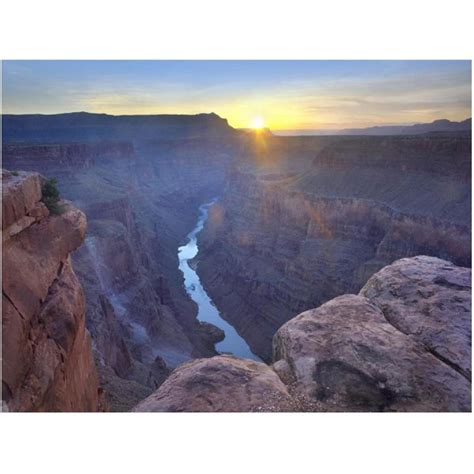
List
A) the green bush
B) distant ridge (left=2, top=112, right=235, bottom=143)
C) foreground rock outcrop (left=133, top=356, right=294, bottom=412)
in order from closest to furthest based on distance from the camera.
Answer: foreground rock outcrop (left=133, top=356, right=294, bottom=412)
the green bush
distant ridge (left=2, top=112, right=235, bottom=143)

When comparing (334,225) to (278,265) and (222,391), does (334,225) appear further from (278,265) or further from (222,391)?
(222,391)

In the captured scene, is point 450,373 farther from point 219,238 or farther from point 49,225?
point 219,238

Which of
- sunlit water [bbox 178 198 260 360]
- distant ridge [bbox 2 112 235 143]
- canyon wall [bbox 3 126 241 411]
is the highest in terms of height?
distant ridge [bbox 2 112 235 143]

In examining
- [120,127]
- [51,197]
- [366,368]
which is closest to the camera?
[366,368]

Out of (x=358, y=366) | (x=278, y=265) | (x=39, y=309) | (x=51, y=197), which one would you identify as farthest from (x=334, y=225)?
(x=39, y=309)

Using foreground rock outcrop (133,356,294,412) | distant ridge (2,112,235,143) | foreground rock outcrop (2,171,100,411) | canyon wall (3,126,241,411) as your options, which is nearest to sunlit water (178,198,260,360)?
canyon wall (3,126,241,411)

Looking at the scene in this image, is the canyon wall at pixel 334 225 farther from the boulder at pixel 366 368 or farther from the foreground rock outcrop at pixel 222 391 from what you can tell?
the foreground rock outcrop at pixel 222 391

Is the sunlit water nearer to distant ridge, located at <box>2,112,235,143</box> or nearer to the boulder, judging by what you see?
distant ridge, located at <box>2,112,235,143</box>
